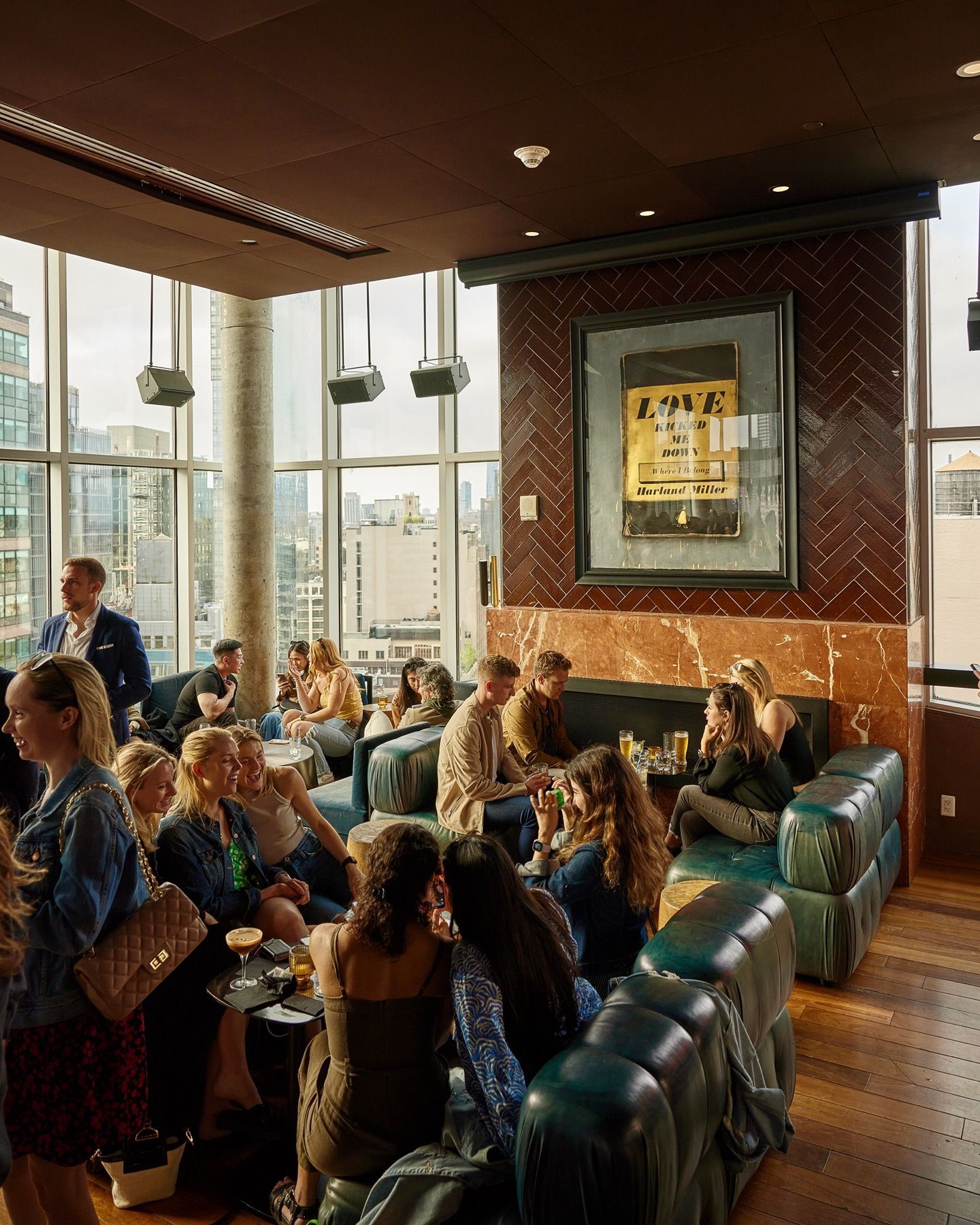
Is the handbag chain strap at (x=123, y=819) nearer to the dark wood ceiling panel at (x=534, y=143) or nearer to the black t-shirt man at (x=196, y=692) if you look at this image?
the dark wood ceiling panel at (x=534, y=143)

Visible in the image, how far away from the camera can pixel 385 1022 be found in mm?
2270

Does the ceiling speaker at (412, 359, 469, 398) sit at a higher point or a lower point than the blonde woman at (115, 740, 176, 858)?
higher

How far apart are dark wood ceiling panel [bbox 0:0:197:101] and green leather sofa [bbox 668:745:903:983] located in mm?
3671

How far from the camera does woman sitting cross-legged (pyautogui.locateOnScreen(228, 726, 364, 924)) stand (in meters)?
3.74

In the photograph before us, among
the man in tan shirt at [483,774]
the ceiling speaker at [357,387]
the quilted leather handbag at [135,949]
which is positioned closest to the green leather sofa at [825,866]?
the man in tan shirt at [483,774]

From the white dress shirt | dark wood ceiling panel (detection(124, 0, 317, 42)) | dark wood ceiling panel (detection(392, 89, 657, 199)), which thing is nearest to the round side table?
the white dress shirt

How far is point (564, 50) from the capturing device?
3227mm

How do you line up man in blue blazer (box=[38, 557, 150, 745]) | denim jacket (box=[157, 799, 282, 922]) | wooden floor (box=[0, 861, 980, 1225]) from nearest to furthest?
wooden floor (box=[0, 861, 980, 1225]), denim jacket (box=[157, 799, 282, 922]), man in blue blazer (box=[38, 557, 150, 745])

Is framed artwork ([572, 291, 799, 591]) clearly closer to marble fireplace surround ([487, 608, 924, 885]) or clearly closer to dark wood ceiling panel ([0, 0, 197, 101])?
marble fireplace surround ([487, 608, 924, 885])

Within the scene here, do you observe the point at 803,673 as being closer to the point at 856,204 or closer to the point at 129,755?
the point at 856,204

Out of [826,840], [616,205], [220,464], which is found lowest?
[826,840]

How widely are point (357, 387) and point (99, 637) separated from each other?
3831 millimetres

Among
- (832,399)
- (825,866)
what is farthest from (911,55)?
(825,866)

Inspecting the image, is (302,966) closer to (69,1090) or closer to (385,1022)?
(385,1022)
